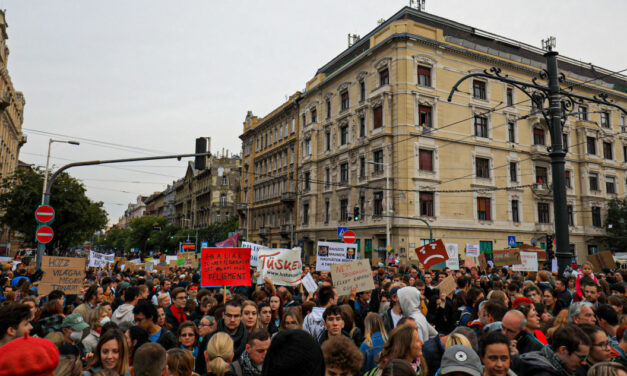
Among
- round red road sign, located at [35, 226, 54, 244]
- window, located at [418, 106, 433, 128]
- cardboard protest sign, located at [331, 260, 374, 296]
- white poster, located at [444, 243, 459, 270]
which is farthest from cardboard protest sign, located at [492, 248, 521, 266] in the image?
window, located at [418, 106, 433, 128]

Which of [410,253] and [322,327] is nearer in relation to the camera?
[322,327]

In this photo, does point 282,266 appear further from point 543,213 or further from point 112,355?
point 543,213

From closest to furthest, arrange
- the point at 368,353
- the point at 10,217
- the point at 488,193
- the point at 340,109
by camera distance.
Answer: the point at 368,353 < the point at 10,217 < the point at 488,193 < the point at 340,109

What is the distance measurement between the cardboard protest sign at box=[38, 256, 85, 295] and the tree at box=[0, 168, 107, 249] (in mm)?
22187

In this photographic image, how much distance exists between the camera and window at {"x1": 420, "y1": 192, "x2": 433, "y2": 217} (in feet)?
108

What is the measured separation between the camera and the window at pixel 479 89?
119 feet

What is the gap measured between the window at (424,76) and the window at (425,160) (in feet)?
18.1

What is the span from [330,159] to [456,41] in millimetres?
15168

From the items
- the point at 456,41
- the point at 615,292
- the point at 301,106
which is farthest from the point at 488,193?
the point at 615,292

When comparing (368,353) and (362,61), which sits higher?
(362,61)

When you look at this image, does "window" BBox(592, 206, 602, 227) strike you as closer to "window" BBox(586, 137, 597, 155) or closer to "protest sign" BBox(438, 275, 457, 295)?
"window" BBox(586, 137, 597, 155)

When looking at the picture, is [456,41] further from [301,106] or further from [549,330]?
[549,330]

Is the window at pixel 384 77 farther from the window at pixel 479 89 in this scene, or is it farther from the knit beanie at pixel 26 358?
the knit beanie at pixel 26 358

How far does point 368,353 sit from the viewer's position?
4531 millimetres
